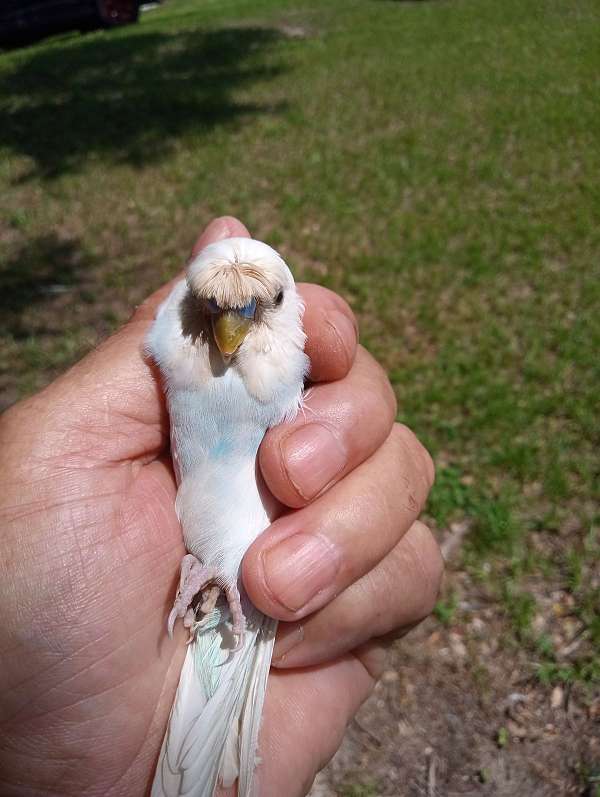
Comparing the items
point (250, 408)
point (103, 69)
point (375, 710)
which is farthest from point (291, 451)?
point (103, 69)

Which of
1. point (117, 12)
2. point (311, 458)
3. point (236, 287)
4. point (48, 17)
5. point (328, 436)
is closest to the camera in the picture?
point (236, 287)

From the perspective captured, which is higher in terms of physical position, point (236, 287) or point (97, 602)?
point (236, 287)

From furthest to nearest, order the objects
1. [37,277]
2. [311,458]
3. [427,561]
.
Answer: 1. [37,277]
2. [427,561]
3. [311,458]

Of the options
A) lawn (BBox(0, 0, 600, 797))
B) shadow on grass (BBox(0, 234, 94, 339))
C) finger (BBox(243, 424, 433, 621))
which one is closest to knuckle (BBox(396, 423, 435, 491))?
finger (BBox(243, 424, 433, 621))

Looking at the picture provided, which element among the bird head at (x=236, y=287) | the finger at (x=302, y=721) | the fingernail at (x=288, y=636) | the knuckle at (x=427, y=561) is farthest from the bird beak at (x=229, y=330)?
the finger at (x=302, y=721)

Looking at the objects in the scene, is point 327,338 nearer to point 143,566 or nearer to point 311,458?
point 311,458

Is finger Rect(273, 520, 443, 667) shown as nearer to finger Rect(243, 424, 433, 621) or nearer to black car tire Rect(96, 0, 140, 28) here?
finger Rect(243, 424, 433, 621)

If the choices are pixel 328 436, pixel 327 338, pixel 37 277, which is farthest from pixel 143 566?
pixel 37 277
